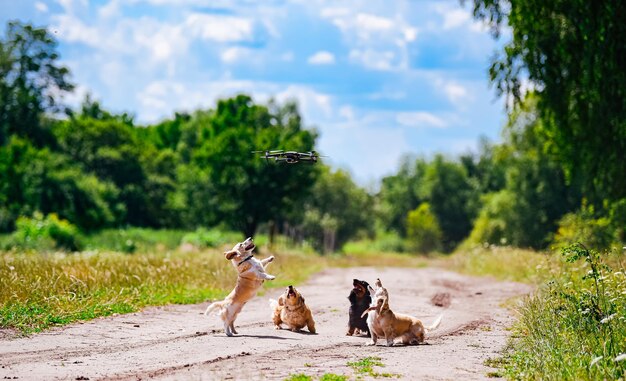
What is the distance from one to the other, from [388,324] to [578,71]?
13158 mm

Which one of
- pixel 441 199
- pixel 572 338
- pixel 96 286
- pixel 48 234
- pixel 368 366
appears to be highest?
pixel 441 199

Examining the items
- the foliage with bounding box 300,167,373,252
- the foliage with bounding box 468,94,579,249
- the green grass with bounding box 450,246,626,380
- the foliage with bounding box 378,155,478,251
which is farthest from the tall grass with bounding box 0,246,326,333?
the foliage with bounding box 378,155,478,251

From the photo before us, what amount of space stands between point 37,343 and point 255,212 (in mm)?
39963

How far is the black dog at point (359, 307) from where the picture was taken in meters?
15.4

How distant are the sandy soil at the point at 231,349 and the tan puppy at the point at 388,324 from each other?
240 millimetres

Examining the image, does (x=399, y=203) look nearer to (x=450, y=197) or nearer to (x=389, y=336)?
(x=450, y=197)

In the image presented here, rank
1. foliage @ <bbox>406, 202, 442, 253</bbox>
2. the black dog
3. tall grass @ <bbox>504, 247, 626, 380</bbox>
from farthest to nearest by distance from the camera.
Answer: foliage @ <bbox>406, 202, 442, 253</bbox>
the black dog
tall grass @ <bbox>504, 247, 626, 380</bbox>

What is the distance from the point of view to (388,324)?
14.0m

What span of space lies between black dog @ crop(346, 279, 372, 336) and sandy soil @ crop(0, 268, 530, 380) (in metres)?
0.59

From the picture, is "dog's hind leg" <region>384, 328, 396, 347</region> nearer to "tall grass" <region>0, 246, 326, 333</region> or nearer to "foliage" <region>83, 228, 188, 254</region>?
"tall grass" <region>0, 246, 326, 333</region>

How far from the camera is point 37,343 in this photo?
549 inches

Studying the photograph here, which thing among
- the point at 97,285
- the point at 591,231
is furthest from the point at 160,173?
the point at 97,285

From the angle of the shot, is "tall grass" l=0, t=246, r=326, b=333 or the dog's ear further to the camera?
"tall grass" l=0, t=246, r=326, b=333

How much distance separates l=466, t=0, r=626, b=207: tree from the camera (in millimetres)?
22188
